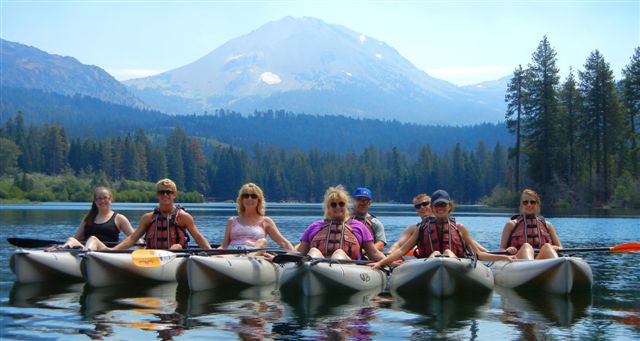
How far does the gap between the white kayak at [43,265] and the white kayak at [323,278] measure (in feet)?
13.7

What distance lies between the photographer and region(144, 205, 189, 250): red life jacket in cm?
1522

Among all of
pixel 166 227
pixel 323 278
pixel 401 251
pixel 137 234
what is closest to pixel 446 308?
pixel 401 251

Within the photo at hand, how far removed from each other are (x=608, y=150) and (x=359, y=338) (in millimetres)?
64276

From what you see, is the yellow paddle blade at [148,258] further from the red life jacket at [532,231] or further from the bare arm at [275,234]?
the red life jacket at [532,231]

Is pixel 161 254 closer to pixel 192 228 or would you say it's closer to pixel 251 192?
pixel 192 228

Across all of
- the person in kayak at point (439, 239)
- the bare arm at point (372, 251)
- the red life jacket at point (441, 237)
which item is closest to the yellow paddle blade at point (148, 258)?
the bare arm at point (372, 251)

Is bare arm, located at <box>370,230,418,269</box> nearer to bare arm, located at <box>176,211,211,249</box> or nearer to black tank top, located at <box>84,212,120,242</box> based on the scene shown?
bare arm, located at <box>176,211,211,249</box>

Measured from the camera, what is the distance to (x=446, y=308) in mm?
12805

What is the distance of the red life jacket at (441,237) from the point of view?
14031 mm

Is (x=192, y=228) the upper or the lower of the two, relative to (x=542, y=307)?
upper

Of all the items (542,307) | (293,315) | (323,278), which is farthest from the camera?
(542,307)

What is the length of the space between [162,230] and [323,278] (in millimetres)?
3812

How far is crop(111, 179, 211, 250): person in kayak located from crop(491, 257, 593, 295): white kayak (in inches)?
226

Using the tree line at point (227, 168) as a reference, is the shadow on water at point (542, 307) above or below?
below
